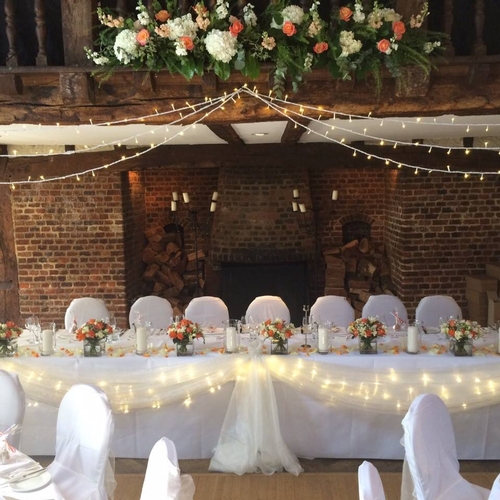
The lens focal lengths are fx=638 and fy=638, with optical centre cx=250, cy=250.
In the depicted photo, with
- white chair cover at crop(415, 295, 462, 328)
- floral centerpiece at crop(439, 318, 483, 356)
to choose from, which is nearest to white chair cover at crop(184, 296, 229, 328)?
white chair cover at crop(415, 295, 462, 328)

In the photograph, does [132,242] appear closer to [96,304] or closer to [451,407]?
[96,304]

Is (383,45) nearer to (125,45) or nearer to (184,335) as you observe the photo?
(125,45)

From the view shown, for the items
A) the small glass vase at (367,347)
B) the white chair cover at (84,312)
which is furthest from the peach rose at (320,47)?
the white chair cover at (84,312)

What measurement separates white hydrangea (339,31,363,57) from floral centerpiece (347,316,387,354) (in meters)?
2.00

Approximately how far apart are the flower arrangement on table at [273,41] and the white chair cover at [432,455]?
2150 millimetres

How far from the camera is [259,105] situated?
14.8 feet

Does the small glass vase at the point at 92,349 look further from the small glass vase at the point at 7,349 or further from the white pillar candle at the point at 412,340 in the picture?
the white pillar candle at the point at 412,340

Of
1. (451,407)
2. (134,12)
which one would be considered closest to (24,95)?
(134,12)

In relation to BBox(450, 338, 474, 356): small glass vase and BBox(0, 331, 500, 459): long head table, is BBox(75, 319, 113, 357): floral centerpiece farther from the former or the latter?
BBox(450, 338, 474, 356): small glass vase

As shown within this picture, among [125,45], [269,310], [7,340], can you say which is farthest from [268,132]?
[7,340]

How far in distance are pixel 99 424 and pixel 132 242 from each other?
5.12 meters

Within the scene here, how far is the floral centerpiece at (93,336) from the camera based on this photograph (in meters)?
4.91

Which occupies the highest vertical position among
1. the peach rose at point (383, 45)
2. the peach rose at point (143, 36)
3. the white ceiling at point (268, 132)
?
the peach rose at point (143, 36)

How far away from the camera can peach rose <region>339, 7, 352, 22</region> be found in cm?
405
